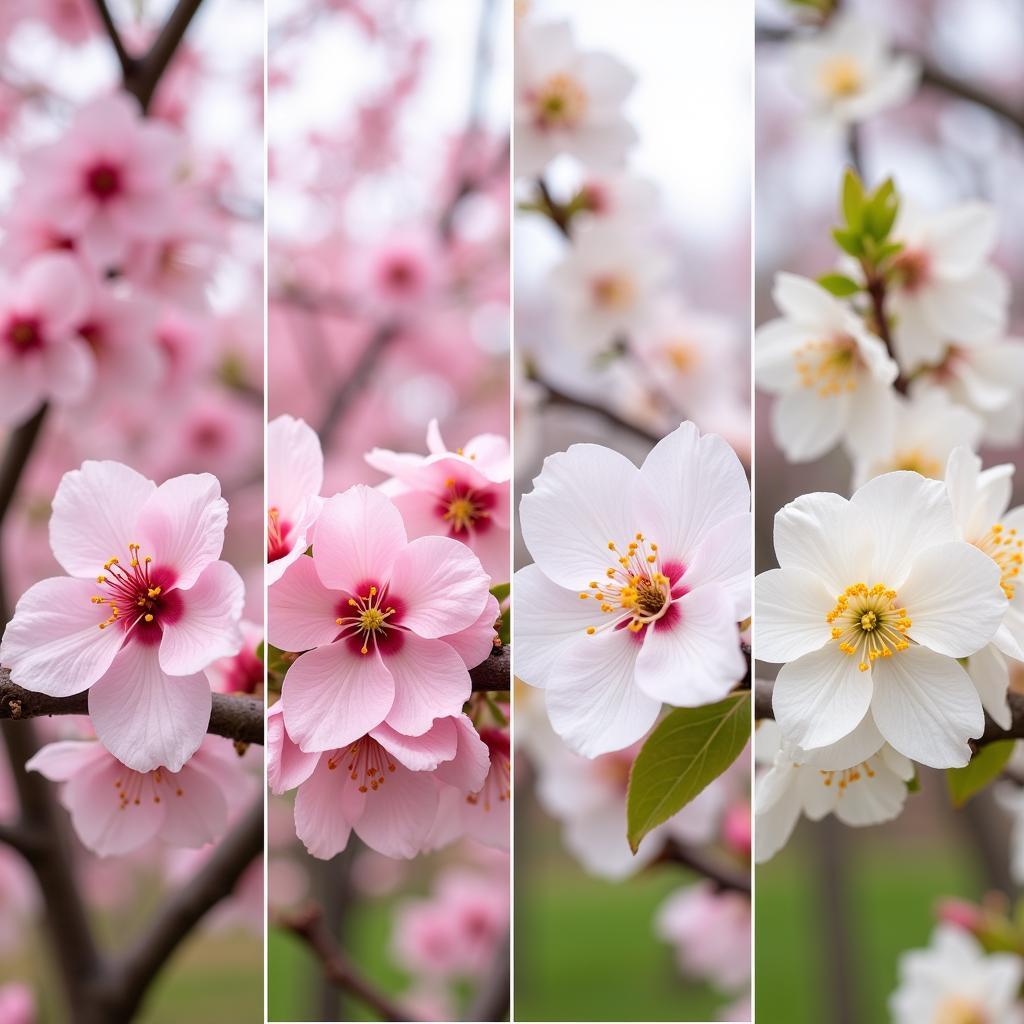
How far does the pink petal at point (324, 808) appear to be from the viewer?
547 millimetres

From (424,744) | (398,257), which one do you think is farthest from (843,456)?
(424,744)

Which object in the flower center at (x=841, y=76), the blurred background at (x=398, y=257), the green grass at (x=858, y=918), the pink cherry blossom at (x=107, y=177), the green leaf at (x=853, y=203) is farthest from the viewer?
the green grass at (x=858, y=918)

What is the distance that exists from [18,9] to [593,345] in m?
1.37

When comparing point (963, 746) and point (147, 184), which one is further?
point (147, 184)

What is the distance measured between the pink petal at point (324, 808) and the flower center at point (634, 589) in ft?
0.49

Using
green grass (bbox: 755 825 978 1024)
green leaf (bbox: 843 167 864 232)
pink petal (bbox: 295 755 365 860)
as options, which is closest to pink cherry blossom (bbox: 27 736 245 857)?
pink petal (bbox: 295 755 365 860)

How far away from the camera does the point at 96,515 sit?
568 millimetres

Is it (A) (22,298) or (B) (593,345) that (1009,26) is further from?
(A) (22,298)

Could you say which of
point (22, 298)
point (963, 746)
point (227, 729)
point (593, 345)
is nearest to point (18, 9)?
point (22, 298)

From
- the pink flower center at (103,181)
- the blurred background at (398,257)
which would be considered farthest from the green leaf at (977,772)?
the blurred background at (398,257)

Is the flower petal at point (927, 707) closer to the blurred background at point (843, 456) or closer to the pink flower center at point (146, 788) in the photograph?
the pink flower center at point (146, 788)

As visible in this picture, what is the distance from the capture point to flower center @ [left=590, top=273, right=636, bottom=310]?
1191 mm

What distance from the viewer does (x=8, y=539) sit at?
2.33m

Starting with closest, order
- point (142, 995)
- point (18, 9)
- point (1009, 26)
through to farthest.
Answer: point (142, 995) → point (18, 9) → point (1009, 26)
